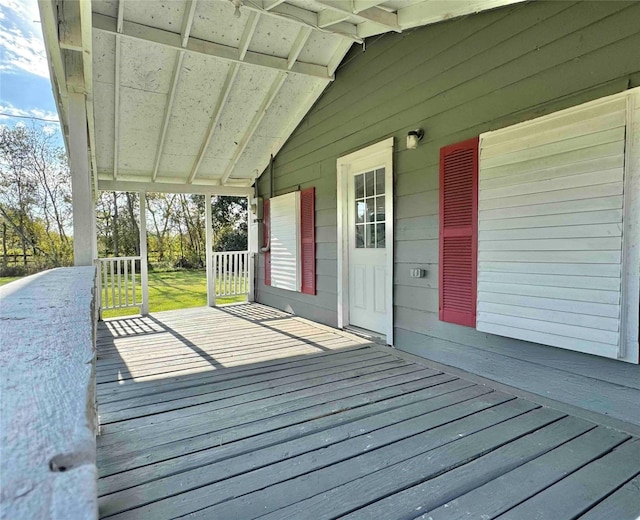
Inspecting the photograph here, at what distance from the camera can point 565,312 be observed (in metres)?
2.23

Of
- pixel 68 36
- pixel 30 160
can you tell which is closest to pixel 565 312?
pixel 68 36

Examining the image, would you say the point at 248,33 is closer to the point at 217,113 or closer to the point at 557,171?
the point at 217,113

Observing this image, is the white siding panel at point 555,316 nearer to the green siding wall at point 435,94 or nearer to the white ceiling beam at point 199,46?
the green siding wall at point 435,94

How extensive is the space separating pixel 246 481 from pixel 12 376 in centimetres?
131

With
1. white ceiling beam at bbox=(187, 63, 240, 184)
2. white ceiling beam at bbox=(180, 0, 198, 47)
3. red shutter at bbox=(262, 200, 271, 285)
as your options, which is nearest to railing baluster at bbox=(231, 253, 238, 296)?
red shutter at bbox=(262, 200, 271, 285)

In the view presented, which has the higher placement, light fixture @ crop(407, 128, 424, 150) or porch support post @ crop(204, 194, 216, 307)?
light fixture @ crop(407, 128, 424, 150)

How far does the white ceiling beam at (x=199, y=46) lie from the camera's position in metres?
3.16

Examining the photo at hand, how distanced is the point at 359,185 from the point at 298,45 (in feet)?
5.15

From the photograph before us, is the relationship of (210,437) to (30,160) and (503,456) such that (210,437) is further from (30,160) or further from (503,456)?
(30,160)

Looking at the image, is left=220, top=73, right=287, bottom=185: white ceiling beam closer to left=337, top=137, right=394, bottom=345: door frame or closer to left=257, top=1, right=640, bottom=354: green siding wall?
left=257, top=1, right=640, bottom=354: green siding wall

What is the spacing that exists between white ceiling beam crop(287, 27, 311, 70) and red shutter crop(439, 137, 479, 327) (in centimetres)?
189

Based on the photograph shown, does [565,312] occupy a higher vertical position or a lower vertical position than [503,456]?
higher

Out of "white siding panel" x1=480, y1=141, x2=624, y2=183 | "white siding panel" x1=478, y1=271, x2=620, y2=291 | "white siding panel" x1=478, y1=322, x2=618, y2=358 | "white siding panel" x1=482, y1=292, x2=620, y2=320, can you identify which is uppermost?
"white siding panel" x1=480, y1=141, x2=624, y2=183

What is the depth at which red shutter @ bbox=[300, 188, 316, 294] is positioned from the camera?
16.1ft
